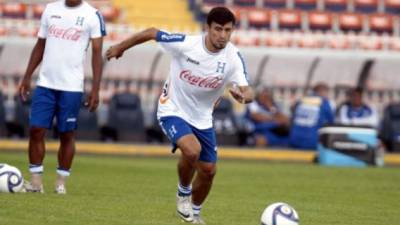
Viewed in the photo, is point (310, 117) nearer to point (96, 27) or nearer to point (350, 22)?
point (350, 22)

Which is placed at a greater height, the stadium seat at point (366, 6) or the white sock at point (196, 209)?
the white sock at point (196, 209)

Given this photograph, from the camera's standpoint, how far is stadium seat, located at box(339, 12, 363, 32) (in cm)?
3772

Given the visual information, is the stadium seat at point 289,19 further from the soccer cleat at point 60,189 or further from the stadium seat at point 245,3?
the soccer cleat at point 60,189

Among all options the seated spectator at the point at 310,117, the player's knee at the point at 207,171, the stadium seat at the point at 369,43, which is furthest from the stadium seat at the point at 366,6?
the player's knee at the point at 207,171

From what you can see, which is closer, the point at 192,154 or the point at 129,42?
the point at 192,154

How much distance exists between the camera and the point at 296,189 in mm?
19391

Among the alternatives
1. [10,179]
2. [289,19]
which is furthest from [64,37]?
[289,19]

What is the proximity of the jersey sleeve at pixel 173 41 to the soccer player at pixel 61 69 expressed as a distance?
91.4 inches

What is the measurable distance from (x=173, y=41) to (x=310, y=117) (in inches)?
627

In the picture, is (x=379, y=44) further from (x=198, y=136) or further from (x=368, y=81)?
(x=198, y=136)

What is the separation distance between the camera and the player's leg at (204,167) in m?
13.5

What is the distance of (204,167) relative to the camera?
13.5m

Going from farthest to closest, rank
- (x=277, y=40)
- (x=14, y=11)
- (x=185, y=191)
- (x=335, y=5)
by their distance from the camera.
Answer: (x=335, y=5) → (x=14, y=11) → (x=277, y=40) → (x=185, y=191)

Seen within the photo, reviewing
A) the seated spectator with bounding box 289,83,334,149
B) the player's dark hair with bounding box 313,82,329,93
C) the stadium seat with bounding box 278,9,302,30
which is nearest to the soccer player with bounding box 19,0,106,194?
the player's dark hair with bounding box 313,82,329,93
